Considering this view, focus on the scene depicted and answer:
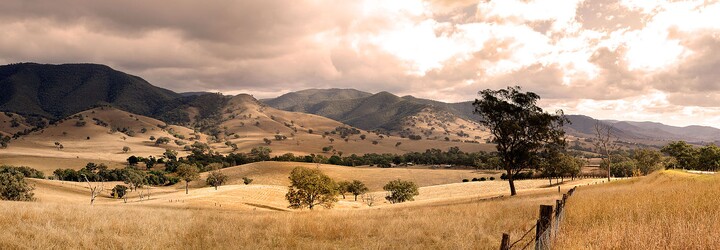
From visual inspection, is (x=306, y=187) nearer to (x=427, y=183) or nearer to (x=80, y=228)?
(x=80, y=228)

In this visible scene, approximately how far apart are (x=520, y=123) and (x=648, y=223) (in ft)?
114

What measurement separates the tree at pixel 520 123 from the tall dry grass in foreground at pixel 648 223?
28612 mm

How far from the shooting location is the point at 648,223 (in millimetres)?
11523

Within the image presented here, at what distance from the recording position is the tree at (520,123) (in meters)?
43.7

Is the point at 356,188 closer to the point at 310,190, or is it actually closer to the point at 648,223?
the point at 310,190

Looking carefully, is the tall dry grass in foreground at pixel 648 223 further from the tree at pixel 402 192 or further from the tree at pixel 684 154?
the tree at pixel 684 154

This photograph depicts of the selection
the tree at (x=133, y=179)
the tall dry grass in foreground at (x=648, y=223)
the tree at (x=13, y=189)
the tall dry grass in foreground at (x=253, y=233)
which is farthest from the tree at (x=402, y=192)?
the tall dry grass in foreground at (x=648, y=223)

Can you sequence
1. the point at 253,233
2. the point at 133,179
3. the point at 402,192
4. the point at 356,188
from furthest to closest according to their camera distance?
the point at 133,179 → the point at 356,188 → the point at 402,192 → the point at 253,233

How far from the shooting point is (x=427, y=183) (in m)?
A: 152

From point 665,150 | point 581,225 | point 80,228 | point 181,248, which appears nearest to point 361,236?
point 181,248

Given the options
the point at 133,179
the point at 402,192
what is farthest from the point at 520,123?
the point at 133,179

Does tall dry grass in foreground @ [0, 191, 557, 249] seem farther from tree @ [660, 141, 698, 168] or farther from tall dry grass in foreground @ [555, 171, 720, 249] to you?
tree @ [660, 141, 698, 168]

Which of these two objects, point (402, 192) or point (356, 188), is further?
point (356, 188)

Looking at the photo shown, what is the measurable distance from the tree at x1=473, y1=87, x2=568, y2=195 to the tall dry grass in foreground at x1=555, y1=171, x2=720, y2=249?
1126 inches
